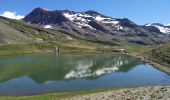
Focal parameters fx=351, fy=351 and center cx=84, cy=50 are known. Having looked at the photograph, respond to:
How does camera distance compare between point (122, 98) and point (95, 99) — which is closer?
point (122, 98)

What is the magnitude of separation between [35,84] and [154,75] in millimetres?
46049

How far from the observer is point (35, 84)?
9612cm

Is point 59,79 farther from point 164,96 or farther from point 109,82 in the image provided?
point 164,96

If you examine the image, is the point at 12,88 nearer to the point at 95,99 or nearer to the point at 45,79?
the point at 45,79

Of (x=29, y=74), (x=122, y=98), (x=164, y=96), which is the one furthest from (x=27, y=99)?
(x=29, y=74)

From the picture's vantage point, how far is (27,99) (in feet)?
207

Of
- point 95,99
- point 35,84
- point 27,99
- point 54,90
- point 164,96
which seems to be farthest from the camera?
point 35,84

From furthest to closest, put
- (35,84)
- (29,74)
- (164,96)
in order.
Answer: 1. (29,74)
2. (35,84)
3. (164,96)

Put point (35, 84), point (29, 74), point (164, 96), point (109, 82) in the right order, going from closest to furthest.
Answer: point (164, 96)
point (35, 84)
point (109, 82)
point (29, 74)

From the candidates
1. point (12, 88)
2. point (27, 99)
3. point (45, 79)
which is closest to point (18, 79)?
point (45, 79)

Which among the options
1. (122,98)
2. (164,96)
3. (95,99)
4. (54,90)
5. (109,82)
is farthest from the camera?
(109,82)

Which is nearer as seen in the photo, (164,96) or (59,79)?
(164,96)

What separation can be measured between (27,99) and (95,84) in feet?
124

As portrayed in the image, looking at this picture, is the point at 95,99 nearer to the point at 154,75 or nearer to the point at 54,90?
the point at 54,90
